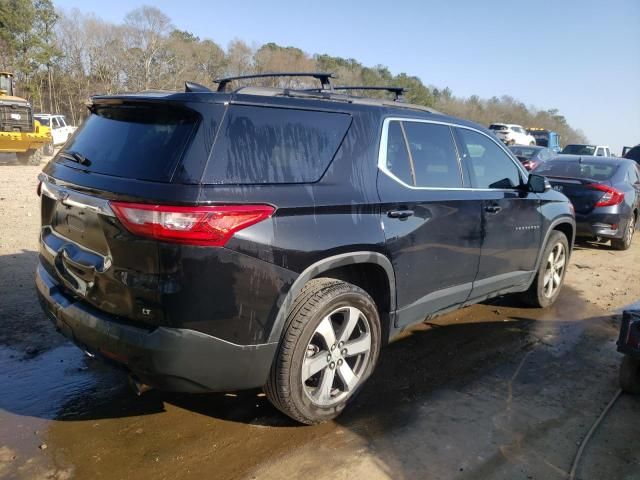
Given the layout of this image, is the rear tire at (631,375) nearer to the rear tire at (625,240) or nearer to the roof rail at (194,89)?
the roof rail at (194,89)

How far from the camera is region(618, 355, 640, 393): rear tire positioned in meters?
3.71

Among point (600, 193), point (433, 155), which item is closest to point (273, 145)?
point (433, 155)

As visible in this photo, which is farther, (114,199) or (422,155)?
(422,155)

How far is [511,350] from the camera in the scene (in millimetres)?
4512

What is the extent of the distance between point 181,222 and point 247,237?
0.33m

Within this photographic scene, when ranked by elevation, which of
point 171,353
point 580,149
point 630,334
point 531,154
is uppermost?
point 580,149

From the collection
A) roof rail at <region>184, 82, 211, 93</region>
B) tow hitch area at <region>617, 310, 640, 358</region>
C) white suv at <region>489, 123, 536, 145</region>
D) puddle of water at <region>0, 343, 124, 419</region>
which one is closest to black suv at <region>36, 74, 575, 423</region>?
roof rail at <region>184, 82, 211, 93</region>

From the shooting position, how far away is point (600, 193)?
8.27 metres

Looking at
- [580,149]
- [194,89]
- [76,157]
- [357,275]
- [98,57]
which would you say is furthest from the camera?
[98,57]

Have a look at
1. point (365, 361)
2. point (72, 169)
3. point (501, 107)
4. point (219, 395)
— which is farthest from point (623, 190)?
point (501, 107)

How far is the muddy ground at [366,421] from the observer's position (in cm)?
279

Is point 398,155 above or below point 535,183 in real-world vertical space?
above

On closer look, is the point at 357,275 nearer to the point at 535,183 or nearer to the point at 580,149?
the point at 535,183

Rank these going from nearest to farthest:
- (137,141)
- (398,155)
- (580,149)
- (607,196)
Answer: (137,141), (398,155), (607,196), (580,149)
